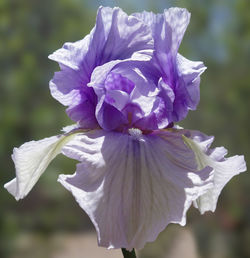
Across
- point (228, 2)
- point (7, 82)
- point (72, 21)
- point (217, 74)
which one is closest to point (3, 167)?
point (7, 82)

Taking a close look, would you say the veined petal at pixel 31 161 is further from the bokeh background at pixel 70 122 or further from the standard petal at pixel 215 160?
the bokeh background at pixel 70 122

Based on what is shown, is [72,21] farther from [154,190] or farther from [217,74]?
[154,190]

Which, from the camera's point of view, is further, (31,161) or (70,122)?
(70,122)

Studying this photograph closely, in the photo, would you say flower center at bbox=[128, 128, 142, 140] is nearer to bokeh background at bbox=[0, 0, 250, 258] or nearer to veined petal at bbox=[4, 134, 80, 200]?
veined petal at bbox=[4, 134, 80, 200]

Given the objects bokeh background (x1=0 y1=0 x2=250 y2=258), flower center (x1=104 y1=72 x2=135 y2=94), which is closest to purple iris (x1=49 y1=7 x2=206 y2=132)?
flower center (x1=104 y1=72 x2=135 y2=94)

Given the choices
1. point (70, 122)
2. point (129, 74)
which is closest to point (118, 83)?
point (129, 74)

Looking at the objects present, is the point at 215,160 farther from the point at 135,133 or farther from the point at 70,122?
the point at 70,122
